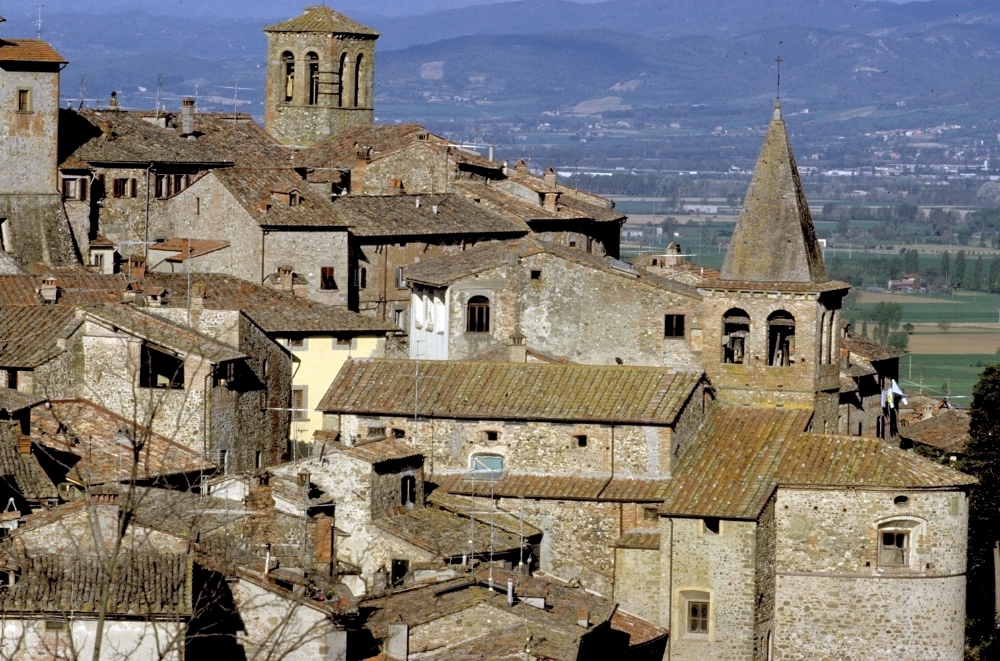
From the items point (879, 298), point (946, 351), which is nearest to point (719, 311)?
point (946, 351)

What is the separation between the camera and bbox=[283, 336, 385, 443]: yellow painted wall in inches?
1922

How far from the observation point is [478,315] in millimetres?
51844

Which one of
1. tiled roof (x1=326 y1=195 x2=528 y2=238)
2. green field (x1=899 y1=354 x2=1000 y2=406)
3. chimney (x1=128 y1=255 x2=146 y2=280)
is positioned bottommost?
green field (x1=899 y1=354 x2=1000 y2=406)

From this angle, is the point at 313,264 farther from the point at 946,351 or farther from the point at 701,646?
the point at 946,351

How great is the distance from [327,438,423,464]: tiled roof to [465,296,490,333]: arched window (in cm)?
776

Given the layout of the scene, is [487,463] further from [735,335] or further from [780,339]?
[780,339]

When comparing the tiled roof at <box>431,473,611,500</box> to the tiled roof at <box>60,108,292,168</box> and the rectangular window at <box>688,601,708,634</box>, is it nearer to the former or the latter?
the rectangular window at <box>688,601,708,634</box>

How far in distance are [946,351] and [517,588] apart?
86.6 m

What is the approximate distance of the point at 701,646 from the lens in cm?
4181

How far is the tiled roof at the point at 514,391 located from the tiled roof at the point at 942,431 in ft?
48.7

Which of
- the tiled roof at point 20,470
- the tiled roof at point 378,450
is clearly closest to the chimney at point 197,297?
the tiled roof at point 378,450

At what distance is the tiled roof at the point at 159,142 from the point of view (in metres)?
61.4

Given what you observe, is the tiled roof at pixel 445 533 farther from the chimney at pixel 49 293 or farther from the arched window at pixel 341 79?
the arched window at pixel 341 79

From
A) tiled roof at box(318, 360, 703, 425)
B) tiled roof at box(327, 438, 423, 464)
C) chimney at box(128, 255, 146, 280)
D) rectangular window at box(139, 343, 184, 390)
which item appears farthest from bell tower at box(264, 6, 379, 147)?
tiled roof at box(327, 438, 423, 464)
